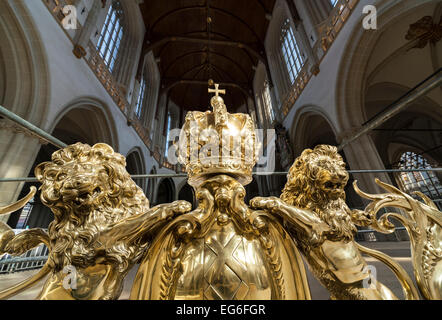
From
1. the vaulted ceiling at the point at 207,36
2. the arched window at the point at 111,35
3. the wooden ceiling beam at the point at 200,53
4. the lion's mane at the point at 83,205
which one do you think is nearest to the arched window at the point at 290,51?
the vaulted ceiling at the point at 207,36

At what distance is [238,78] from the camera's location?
13648 mm

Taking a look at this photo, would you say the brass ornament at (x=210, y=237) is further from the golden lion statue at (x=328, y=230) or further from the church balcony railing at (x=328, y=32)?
the church balcony railing at (x=328, y=32)

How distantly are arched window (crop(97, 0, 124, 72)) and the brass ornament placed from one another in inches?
301

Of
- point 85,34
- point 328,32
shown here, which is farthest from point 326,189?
point 328,32

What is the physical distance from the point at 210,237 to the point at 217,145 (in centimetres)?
23

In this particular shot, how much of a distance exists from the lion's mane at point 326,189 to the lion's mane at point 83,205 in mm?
413

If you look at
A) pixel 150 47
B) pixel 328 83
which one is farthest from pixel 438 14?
pixel 150 47

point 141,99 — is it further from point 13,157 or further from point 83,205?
point 83,205

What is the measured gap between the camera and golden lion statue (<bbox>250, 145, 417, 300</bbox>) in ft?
1.25

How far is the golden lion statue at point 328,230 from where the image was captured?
1.25ft

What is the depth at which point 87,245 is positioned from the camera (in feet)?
1.10

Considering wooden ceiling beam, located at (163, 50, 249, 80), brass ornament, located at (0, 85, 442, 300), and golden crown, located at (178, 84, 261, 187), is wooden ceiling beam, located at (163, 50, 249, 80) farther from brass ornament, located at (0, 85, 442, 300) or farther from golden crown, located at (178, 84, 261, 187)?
brass ornament, located at (0, 85, 442, 300)

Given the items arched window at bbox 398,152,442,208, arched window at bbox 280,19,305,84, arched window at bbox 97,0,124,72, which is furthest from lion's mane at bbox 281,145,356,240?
arched window at bbox 398,152,442,208
